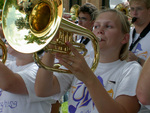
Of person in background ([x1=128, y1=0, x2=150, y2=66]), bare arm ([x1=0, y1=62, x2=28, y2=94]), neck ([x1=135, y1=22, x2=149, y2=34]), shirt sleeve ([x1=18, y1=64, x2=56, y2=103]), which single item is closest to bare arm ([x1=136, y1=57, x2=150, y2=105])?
shirt sleeve ([x1=18, y1=64, x2=56, y2=103])

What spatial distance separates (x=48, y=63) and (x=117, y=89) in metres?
0.50

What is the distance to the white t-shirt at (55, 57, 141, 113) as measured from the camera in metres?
1.36

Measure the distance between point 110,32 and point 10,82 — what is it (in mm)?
884

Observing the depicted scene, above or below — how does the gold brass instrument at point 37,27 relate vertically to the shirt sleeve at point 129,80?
above

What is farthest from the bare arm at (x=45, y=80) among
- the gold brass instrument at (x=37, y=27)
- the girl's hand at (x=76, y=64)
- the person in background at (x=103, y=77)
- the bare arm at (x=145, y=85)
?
the bare arm at (x=145, y=85)

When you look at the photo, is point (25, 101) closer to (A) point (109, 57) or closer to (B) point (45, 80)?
(B) point (45, 80)

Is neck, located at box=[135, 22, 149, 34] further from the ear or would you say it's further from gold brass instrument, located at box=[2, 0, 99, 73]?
gold brass instrument, located at box=[2, 0, 99, 73]

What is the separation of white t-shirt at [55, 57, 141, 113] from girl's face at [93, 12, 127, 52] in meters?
0.13

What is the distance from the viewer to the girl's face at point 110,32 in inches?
60.9

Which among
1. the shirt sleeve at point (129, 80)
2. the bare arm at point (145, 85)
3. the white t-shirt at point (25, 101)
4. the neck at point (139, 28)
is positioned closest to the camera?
the bare arm at point (145, 85)

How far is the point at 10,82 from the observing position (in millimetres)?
1715

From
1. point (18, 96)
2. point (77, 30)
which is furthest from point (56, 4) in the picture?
point (18, 96)

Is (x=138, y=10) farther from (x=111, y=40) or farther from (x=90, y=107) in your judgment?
(x=90, y=107)

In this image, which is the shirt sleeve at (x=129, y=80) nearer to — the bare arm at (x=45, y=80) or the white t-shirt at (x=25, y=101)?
the bare arm at (x=45, y=80)
